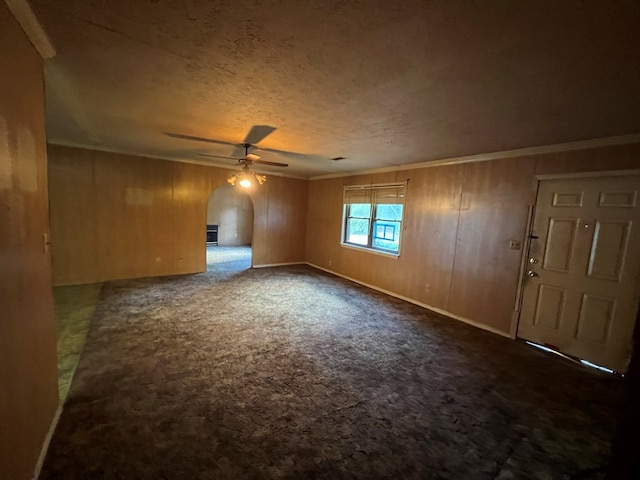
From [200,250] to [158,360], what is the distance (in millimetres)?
3738

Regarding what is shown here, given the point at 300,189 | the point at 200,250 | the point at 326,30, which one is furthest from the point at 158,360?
the point at 300,189

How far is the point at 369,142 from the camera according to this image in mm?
3570

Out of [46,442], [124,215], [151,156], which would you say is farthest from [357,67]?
[124,215]

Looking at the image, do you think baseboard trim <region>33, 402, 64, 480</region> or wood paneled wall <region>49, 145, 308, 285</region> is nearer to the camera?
baseboard trim <region>33, 402, 64, 480</region>

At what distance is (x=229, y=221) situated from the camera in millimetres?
10156

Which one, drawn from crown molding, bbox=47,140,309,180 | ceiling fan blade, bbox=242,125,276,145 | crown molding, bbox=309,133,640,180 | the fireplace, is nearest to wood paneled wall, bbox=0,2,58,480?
ceiling fan blade, bbox=242,125,276,145

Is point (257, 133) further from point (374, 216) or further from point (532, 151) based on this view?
point (532, 151)

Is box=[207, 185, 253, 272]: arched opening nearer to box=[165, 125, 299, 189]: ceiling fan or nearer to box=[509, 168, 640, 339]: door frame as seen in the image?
box=[165, 125, 299, 189]: ceiling fan

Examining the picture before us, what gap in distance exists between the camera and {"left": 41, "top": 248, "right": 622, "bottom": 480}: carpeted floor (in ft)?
5.54

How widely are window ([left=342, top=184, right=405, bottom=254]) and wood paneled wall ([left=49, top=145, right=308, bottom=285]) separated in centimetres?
304

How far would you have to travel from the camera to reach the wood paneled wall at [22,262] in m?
1.20

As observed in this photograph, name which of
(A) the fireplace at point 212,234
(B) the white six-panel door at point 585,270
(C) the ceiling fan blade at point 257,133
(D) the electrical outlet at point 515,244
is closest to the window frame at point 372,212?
(D) the electrical outlet at point 515,244

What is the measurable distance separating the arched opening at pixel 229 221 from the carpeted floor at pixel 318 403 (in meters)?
6.10

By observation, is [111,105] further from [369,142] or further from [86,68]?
[369,142]
